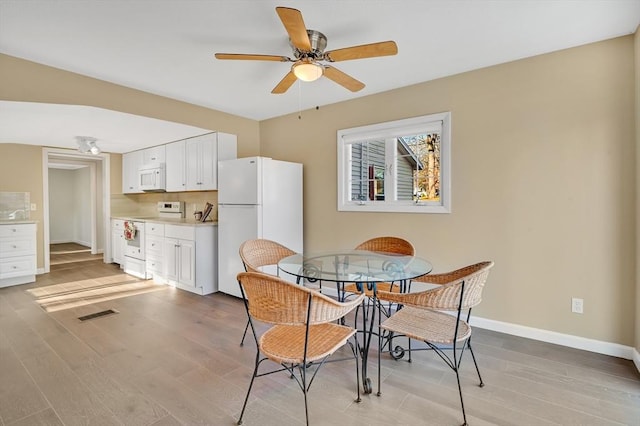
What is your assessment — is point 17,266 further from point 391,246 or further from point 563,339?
point 563,339

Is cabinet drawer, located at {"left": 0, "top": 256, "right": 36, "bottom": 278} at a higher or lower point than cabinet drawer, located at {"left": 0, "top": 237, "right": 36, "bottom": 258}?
lower

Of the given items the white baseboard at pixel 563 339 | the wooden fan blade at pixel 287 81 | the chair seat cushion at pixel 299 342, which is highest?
the wooden fan blade at pixel 287 81

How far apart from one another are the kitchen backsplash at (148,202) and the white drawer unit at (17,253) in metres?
1.51

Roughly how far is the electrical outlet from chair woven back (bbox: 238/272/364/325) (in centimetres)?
208

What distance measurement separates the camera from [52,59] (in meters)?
2.69

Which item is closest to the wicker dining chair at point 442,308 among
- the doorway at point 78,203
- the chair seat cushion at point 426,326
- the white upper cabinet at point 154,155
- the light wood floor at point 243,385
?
the chair seat cushion at point 426,326

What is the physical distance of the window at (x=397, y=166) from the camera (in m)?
3.20

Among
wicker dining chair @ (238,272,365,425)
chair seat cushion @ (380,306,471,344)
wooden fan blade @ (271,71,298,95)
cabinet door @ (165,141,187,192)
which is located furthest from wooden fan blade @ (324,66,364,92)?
cabinet door @ (165,141,187,192)

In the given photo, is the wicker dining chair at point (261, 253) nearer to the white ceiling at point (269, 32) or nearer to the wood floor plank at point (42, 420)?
the wood floor plank at point (42, 420)

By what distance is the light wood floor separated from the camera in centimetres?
177

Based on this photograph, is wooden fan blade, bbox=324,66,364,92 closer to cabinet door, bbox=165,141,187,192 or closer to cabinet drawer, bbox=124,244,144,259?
cabinet door, bbox=165,141,187,192

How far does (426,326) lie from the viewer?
194 cm

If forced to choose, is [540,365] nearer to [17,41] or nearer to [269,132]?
[269,132]

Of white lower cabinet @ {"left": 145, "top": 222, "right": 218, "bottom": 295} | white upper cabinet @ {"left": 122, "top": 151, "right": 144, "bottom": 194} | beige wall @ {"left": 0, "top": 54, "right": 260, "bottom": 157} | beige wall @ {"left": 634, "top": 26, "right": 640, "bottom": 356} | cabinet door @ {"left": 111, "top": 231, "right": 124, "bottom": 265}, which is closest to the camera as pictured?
beige wall @ {"left": 634, "top": 26, "right": 640, "bottom": 356}
